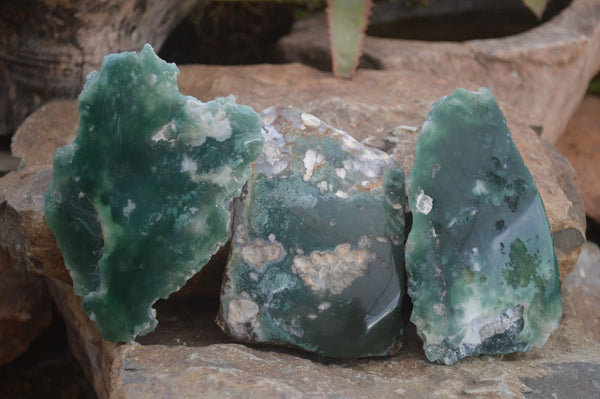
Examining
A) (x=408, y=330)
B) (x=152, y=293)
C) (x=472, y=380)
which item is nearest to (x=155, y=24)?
(x=152, y=293)

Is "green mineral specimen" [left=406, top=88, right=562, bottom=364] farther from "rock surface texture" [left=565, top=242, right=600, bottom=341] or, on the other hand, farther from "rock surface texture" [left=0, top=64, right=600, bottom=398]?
"rock surface texture" [left=565, top=242, right=600, bottom=341]

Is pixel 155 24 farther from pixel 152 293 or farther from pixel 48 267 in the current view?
pixel 152 293

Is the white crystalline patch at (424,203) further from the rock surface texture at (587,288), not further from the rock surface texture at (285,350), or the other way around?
the rock surface texture at (587,288)

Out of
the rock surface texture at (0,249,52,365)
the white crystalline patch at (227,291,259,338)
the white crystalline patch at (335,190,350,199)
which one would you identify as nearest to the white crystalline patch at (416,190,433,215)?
the white crystalline patch at (335,190,350,199)

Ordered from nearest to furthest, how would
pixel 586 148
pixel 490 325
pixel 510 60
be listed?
1. pixel 490 325
2. pixel 510 60
3. pixel 586 148

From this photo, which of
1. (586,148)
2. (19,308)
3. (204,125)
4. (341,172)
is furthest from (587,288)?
(19,308)

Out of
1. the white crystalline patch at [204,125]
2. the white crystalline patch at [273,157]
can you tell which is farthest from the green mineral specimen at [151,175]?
the white crystalline patch at [273,157]

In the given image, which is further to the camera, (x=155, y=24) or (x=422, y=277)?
(x=155, y=24)

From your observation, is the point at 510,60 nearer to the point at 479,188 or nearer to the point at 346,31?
the point at 346,31
